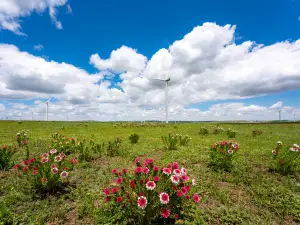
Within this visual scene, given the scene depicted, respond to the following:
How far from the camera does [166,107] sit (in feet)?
138

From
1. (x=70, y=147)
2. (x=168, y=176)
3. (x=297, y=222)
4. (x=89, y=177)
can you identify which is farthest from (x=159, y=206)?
(x=70, y=147)

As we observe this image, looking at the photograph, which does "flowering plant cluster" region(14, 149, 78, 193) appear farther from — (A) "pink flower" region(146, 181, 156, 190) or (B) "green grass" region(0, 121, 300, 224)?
(A) "pink flower" region(146, 181, 156, 190)

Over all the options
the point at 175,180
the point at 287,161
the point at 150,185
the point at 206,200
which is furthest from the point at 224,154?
the point at 150,185

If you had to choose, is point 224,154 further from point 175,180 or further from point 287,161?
point 175,180

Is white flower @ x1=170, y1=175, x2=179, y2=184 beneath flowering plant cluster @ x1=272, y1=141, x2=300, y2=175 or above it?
above

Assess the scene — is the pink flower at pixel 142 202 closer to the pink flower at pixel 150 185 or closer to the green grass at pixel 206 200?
the pink flower at pixel 150 185

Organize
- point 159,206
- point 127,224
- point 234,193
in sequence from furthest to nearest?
point 234,193 < point 127,224 < point 159,206

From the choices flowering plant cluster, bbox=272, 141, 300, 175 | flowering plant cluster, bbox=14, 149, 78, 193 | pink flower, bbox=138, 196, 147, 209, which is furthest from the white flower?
flowering plant cluster, bbox=272, 141, 300, 175

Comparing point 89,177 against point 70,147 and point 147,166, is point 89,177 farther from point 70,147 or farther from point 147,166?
point 70,147

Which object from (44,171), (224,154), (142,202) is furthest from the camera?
(224,154)


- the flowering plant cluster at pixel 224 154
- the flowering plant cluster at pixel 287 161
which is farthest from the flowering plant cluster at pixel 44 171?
the flowering plant cluster at pixel 287 161

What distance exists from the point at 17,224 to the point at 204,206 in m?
4.18

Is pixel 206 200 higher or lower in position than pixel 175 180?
lower

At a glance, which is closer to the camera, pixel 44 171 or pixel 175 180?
pixel 175 180
